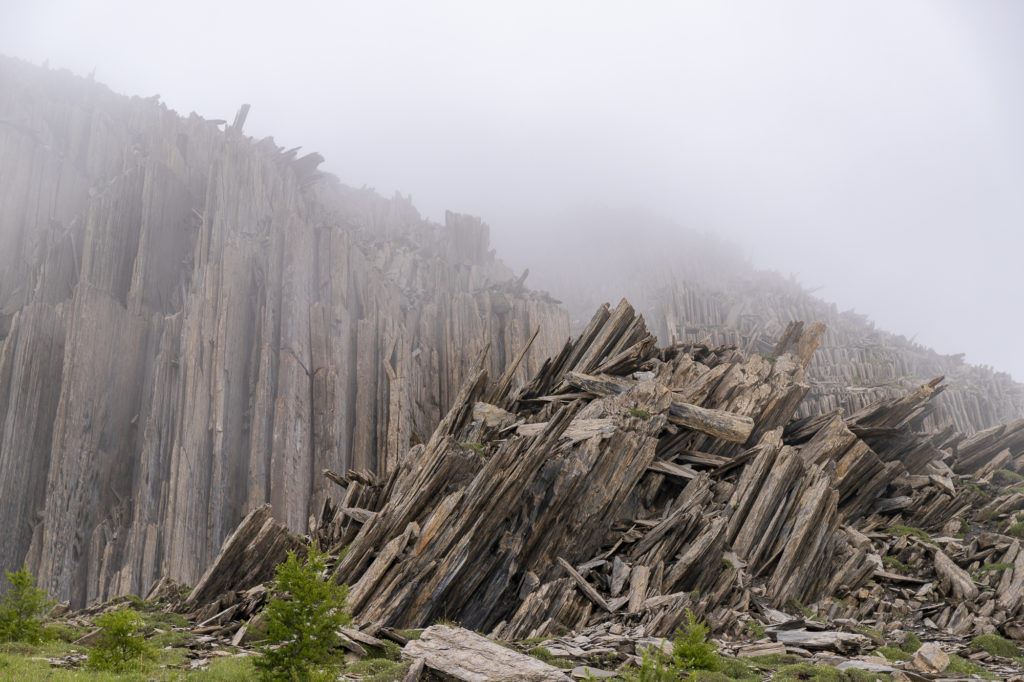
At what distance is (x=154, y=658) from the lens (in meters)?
12.1

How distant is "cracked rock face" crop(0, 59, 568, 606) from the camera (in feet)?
106

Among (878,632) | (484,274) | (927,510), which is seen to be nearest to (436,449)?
(878,632)

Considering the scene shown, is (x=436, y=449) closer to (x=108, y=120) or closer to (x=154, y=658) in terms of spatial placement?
(x=154, y=658)

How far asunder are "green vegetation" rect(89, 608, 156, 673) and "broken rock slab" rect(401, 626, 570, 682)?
5.02 meters

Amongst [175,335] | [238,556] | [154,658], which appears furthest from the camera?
[175,335]

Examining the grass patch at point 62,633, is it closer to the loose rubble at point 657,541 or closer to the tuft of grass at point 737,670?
the loose rubble at point 657,541

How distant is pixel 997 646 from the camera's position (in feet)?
48.9

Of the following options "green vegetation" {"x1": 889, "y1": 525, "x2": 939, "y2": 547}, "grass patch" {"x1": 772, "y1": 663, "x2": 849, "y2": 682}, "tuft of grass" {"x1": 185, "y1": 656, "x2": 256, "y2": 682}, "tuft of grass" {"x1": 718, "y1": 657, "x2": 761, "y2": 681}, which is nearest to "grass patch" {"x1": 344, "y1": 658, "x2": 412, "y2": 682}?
"tuft of grass" {"x1": 185, "y1": 656, "x2": 256, "y2": 682}

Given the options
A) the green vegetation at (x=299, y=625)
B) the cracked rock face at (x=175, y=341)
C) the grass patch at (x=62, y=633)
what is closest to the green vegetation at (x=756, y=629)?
the green vegetation at (x=299, y=625)

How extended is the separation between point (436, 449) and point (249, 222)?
28744 millimetres

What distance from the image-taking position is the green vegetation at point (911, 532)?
22753mm

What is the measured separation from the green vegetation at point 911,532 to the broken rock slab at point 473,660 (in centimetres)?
1896

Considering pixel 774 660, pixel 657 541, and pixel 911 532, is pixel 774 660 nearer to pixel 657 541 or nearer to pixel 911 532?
pixel 657 541

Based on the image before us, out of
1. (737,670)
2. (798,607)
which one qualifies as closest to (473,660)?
(737,670)
